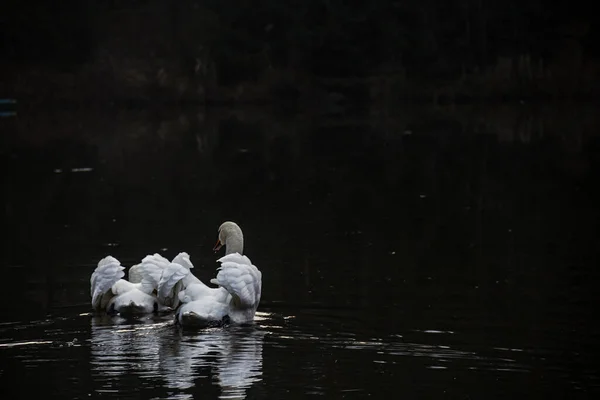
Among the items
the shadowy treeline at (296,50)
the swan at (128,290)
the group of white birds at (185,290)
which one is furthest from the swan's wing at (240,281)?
A: the shadowy treeline at (296,50)

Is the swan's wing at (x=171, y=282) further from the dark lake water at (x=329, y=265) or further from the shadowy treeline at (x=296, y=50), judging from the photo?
the shadowy treeline at (x=296, y=50)

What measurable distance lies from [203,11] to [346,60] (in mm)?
8372

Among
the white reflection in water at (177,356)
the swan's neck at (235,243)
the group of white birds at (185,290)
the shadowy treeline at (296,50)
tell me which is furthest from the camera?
the shadowy treeline at (296,50)

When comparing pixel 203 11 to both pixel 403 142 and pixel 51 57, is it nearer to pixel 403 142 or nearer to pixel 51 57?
pixel 51 57

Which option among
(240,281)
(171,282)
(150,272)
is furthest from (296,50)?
(240,281)

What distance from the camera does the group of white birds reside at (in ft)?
37.4

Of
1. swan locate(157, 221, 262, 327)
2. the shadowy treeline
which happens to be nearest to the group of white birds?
swan locate(157, 221, 262, 327)

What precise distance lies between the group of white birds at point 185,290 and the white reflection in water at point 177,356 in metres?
0.16

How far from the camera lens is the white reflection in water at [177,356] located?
9711 millimetres

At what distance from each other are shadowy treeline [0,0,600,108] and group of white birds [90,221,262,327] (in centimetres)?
4695

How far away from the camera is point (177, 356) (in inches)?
415

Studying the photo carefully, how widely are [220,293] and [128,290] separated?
52.5 inches

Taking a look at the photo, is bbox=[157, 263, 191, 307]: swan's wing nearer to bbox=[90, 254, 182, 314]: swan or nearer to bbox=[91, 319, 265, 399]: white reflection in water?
bbox=[90, 254, 182, 314]: swan

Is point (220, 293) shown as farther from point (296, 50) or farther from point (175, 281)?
point (296, 50)
